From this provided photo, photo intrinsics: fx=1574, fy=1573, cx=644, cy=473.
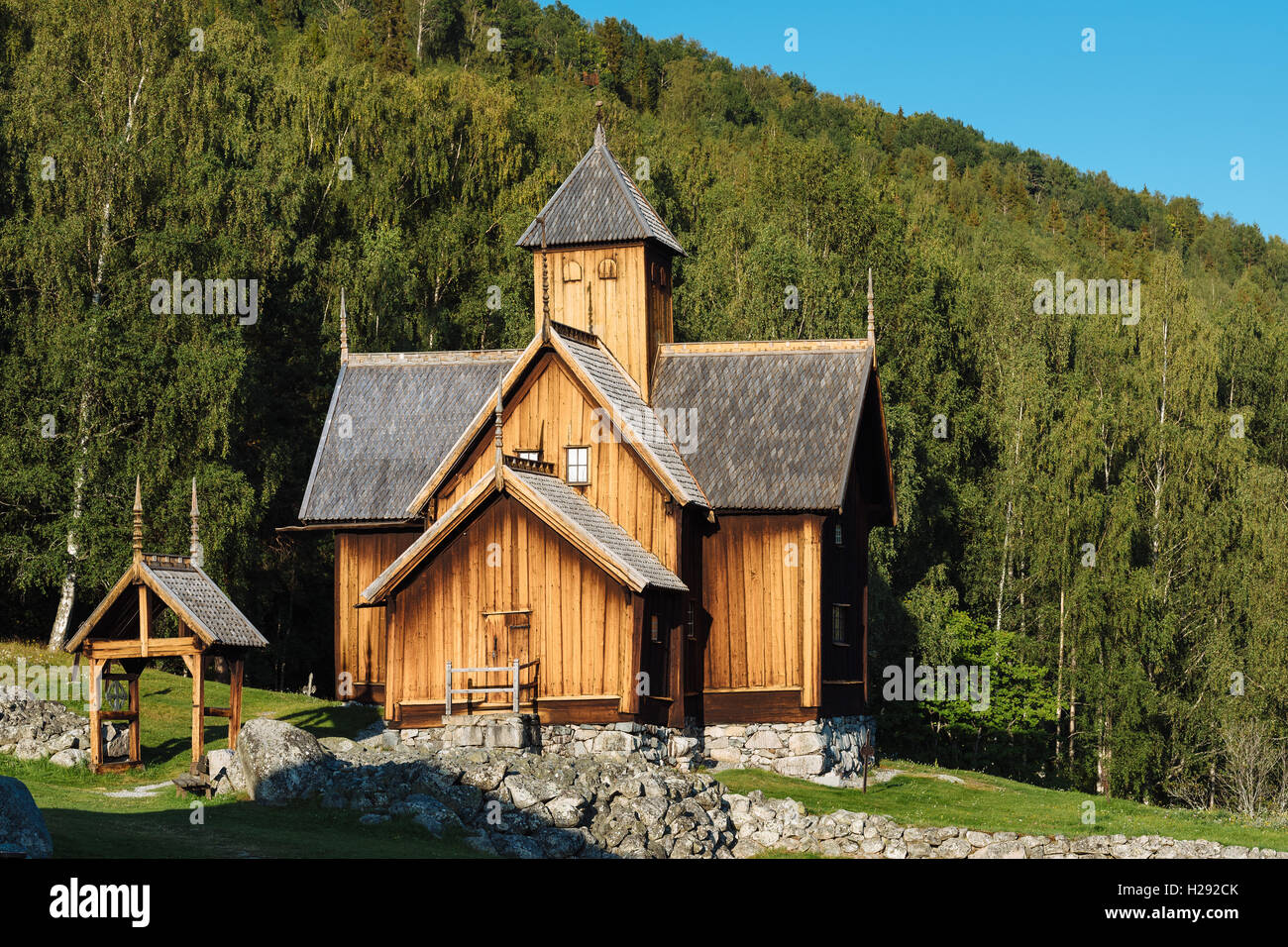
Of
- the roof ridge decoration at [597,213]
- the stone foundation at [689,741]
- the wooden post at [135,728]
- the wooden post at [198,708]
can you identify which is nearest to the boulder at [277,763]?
the wooden post at [198,708]

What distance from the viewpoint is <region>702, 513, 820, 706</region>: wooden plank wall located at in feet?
125

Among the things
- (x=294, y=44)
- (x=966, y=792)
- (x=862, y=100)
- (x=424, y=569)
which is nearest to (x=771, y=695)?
(x=966, y=792)

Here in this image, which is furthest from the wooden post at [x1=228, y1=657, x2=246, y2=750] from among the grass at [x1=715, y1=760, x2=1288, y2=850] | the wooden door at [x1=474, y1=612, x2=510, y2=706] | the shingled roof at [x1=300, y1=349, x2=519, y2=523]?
the grass at [x1=715, y1=760, x2=1288, y2=850]

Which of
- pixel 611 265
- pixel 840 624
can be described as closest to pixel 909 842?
pixel 840 624

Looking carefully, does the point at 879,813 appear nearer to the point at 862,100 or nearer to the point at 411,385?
the point at 411,385

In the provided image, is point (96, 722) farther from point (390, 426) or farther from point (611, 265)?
point (611, 265)

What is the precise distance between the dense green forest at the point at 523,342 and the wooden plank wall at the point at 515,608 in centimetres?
1572

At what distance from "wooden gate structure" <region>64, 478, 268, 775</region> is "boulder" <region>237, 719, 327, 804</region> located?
306 cm

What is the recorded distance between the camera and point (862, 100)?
500ft

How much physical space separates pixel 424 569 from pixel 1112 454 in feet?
115

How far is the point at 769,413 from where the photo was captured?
39969 millimetres

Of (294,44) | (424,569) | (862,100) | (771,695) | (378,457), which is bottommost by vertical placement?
(771,695)

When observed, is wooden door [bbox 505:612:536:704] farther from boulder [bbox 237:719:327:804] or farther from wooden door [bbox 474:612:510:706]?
boulder [bbox 237:719:327:804]

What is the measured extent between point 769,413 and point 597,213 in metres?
7.07
